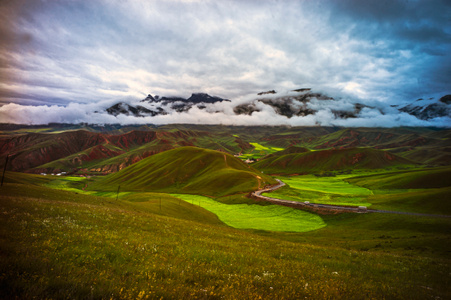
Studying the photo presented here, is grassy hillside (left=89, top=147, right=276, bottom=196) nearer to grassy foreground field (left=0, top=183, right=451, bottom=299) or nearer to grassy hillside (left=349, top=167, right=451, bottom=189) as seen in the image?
grassy hillside (left=349, top=167, right=451, bottom=189)

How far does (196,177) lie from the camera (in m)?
168

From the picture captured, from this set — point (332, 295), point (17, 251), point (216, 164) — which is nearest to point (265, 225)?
point (332, 295)

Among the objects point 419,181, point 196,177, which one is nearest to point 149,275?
point 196,177

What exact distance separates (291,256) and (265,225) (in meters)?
50.3

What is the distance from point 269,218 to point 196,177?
99.7 meters

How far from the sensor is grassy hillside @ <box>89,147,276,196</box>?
451 feet

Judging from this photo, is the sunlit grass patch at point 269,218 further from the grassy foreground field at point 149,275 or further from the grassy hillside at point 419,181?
the grassy hillside at point 419,181

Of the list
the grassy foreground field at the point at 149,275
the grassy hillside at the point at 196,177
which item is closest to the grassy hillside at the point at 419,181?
the grassy hillside at the point at 196,177

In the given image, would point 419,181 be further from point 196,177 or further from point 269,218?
point 196,177

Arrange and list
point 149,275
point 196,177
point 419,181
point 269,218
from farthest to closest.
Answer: point 196,177 → point 419,181 → point 269,218 → point 149,275

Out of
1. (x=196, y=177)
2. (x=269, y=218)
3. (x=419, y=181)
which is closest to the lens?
(x=269, y=218)

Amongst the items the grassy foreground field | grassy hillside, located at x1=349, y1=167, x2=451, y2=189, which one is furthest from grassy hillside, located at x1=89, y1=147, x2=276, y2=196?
the grassy foreground field

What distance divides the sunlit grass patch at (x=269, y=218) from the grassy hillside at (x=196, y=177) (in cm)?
3264

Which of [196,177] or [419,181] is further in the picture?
[196,177]
